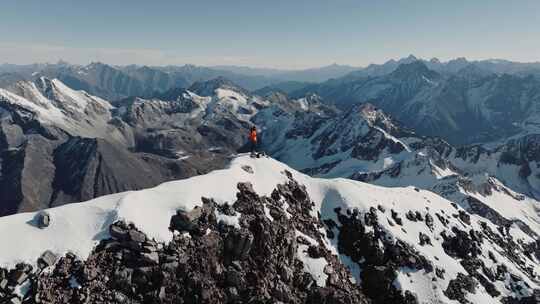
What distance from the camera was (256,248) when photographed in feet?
187

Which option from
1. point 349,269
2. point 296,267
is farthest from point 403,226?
point 296,267

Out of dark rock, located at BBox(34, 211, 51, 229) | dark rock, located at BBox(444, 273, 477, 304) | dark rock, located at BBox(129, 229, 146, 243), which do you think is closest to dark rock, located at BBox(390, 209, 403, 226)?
dark rock, located at BBox(444, 273, 477, 304)

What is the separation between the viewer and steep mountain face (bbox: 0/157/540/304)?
43.9m

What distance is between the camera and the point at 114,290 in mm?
42969

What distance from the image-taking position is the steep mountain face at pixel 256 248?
43.9m

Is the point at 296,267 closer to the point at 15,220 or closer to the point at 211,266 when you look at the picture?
the point at 211,266

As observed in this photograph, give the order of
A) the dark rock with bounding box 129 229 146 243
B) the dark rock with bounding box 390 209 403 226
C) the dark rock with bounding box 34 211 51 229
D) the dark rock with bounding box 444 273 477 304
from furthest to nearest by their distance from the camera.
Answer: the dark rock with bounding box 390 209 403 226 < the dark rock with bounding box 444 273 477 304 < the dark rock with bounding box 129 229 146 243 < the dark rock with bounding box 34 211 51 229

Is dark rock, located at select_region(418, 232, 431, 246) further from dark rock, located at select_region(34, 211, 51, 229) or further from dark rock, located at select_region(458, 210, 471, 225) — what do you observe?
dark rock, located at select_region(34, 211, 51, 229)

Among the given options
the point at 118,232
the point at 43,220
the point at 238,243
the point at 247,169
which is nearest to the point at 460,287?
the point at 247,169

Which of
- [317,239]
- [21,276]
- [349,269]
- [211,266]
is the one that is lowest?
[349,269]

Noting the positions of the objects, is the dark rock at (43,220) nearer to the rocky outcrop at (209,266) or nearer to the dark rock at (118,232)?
the rocky outcrop at (209,266)

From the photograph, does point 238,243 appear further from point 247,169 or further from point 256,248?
point 247,169

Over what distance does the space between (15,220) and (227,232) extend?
24.9 meters

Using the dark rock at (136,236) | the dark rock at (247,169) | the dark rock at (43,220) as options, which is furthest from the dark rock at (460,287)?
the dark rock at (43,220)
